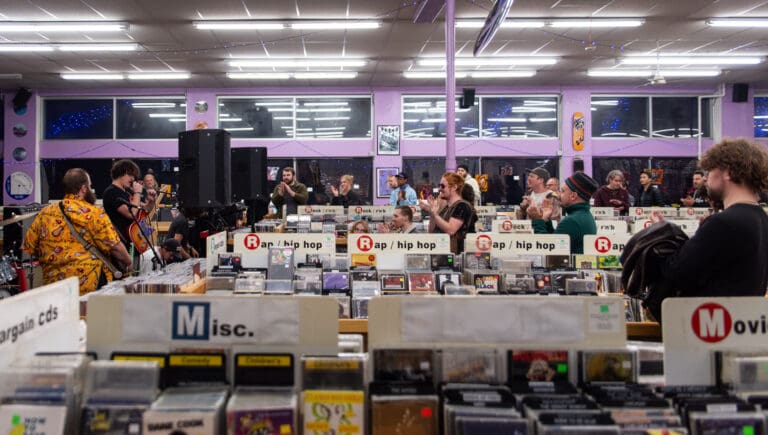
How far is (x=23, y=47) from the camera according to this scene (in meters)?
8.69

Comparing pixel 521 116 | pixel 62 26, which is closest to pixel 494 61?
pixel 521 116

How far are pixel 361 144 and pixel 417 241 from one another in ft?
29.7

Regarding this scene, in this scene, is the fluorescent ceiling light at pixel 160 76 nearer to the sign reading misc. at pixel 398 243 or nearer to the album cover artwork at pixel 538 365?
the sign reading misc. at pixel 398 243

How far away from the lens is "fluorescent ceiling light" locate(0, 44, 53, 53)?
8586mm

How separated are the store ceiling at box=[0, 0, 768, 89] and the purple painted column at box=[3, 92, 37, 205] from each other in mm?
862

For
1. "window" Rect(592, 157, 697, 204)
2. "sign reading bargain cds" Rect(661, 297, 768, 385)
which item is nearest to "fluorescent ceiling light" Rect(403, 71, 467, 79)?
"window" Rect(592, 157, 697, 204)

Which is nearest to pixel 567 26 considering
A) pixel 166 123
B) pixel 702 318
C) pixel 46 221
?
pixel 46 221

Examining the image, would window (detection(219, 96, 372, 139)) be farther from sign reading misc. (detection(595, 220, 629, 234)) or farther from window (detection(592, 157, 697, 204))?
sign reading misc. (detection(595, 220, 629, 234))

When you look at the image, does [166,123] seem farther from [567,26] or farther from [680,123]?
[680,123]

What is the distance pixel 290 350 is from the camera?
1.21m

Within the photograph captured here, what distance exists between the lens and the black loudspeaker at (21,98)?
39.0ft

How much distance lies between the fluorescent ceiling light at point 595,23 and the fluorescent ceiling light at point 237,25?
3.79m

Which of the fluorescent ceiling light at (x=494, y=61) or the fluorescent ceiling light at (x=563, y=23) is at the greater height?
the fluorescent ceiling light at (x=494, y=61)

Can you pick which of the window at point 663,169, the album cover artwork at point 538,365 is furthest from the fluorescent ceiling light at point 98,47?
the window at point 663,169
